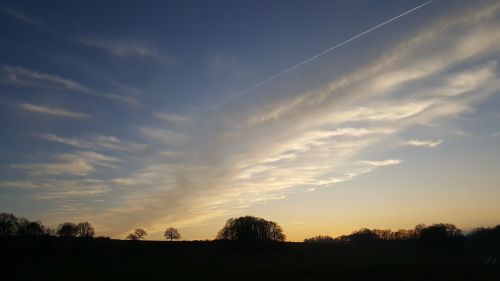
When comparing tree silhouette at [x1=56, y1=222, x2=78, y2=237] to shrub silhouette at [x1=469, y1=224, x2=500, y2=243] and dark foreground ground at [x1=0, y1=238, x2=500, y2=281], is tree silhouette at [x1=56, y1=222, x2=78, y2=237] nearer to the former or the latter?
dark foreground ground at [x1=0, y1=238, x2=500, y2=281]

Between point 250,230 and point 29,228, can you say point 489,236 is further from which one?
point 29,228

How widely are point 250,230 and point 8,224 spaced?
298 ft

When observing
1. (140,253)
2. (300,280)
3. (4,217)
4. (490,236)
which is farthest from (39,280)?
(490,236)

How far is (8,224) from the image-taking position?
148 meters

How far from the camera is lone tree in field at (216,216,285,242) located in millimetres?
144500

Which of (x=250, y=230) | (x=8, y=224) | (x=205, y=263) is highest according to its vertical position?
(x=8, y=224)

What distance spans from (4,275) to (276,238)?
117656 mm

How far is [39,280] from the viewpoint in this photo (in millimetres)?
51750

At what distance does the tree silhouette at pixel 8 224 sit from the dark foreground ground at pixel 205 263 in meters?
46.5

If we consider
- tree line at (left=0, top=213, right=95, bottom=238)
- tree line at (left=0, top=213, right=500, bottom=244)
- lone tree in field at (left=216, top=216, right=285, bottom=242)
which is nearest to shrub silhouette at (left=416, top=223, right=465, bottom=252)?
tree line at (left=0, top=213, right=500, bottom=244)

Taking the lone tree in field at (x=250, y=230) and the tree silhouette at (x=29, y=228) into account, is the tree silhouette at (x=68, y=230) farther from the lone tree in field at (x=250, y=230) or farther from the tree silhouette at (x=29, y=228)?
the lone tree in field at (x=250, y=230)

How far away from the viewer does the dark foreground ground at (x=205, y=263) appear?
211 ft

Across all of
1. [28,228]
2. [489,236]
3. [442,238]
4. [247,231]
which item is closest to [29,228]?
[28,228]

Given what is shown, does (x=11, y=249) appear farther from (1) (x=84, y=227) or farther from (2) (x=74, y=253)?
(1) (x=84, y=227)
